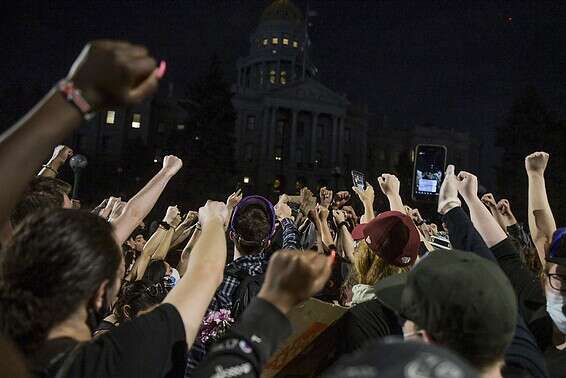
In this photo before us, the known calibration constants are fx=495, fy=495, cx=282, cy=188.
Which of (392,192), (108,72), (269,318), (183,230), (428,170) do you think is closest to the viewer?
(108,72)

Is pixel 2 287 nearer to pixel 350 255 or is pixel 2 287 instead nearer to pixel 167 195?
pixel 350 255

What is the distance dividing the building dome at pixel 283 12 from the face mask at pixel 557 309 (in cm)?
9178

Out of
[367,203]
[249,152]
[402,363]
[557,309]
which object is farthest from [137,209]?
[249,152]

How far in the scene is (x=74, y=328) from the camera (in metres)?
1.65

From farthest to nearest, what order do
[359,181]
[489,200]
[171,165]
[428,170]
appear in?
1. [359,181]
2. [489,200]
3. [428,170]
4. [171,165]

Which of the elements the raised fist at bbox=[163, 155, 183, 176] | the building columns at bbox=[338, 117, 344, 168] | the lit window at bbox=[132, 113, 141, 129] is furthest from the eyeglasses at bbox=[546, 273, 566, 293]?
the building columns at bbox=[338, 117, 344, 168]

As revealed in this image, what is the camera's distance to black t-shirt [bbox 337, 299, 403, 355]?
2.53 metres

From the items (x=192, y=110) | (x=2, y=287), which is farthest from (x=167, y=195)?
(x=2, y=287)

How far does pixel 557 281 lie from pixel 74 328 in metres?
2.41

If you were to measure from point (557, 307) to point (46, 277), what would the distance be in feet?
8.04

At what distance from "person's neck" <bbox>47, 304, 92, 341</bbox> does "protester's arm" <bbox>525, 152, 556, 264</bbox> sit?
3133 mm

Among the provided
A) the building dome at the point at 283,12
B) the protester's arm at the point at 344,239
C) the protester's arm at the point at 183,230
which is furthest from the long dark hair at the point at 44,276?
the building dome at the point at 283,12

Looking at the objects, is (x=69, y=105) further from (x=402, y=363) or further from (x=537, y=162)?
(x=537, y=162)

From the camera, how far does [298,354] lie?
2.50 metres
